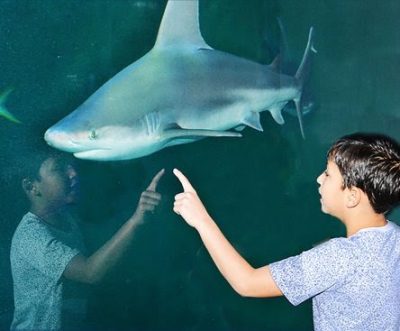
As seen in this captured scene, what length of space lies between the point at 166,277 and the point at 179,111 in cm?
81

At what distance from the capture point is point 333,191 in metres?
1.45

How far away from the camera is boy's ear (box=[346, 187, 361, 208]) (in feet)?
4.63

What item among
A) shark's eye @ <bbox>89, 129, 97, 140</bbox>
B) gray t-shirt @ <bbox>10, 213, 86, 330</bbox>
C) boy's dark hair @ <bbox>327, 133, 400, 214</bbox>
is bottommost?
gray t-shirt @ <bbox>10, 213, 86, 330</bbox>

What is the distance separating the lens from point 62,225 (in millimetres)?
2568

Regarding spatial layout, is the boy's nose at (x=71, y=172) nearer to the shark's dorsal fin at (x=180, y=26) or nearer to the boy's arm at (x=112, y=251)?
the boy's arm at (x=112, y=251)

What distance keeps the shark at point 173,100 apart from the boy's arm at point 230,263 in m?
1.26

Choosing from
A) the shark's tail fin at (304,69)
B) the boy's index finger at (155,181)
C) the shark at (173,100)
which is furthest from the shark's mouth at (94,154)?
the shark's tail fin at (304,69)

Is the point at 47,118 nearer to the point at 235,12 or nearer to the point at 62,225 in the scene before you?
the point at 62,225

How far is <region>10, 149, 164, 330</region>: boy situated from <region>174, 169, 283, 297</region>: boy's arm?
4.29 ft

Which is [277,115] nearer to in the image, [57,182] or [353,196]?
[57,182]

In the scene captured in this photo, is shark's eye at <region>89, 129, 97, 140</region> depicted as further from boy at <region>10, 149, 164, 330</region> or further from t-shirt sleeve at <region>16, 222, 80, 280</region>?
t-shirt sleeve at <region>16, 222, 80, 280</region>

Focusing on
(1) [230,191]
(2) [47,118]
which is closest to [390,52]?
(1) [230,191]

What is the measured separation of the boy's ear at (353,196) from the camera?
4.63ft

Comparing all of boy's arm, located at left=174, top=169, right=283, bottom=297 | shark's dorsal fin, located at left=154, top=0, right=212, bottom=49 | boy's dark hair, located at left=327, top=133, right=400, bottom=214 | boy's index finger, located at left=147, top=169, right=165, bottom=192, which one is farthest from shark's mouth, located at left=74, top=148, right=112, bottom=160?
boy's dark hair, located at left=327, top=133, right=400, bottom=214
